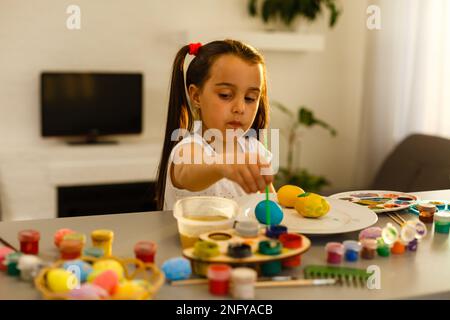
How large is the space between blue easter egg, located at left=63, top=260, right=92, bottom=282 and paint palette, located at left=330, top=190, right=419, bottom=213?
0.66 m

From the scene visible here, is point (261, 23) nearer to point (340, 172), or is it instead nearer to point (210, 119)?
point (340, 172)

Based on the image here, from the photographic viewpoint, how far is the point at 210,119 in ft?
4.86

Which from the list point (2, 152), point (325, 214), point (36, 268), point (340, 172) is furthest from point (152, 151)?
point (36, 268)

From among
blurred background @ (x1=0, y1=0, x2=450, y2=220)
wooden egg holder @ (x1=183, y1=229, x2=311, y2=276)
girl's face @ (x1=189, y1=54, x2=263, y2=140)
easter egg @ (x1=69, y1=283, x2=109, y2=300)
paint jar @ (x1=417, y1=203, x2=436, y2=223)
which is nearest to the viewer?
easter egg @ (x1=69, y1=283, x2=109, y2=300)

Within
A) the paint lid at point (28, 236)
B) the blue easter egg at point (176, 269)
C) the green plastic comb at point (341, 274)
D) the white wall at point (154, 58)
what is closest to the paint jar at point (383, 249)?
the green plastic comb at point (341, 274)

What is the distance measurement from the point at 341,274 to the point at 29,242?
49 cm

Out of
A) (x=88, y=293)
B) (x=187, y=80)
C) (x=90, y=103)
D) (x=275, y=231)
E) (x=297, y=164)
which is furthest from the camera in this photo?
(x=297, y=164)

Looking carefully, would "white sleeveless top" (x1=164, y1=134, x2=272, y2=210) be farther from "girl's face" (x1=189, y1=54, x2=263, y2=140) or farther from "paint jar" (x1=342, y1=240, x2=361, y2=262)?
"paint jar" (x1=342, y1=240, x2=361, y2=262)

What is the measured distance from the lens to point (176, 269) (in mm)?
886

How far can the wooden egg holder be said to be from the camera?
2.95ft

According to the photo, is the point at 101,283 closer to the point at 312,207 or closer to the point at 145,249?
the point at 145,249

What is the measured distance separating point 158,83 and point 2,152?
1.06 m

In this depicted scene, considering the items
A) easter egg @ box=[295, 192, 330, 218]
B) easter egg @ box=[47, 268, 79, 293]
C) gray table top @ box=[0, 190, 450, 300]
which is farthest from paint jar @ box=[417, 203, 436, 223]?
easter egg @ box=[47, 268, 79, 293]

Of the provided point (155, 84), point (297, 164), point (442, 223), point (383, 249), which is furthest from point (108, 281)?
point (297, 164)
